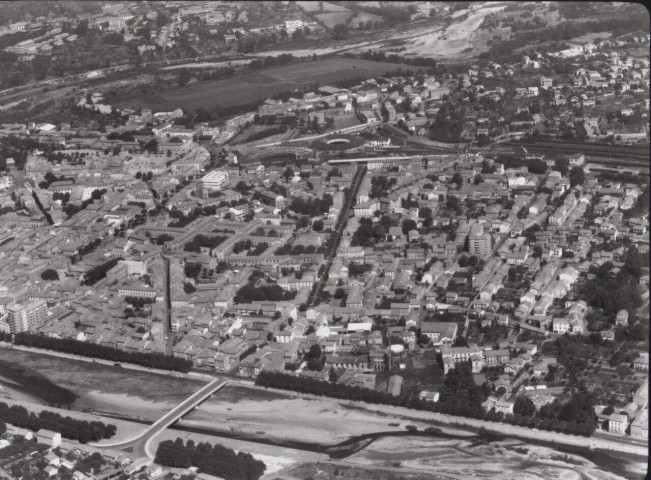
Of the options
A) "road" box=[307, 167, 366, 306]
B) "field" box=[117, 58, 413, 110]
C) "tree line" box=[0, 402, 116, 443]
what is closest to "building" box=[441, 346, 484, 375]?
"road" box=[307, 167, 366, 306]

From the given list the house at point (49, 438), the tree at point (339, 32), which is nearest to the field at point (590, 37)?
the tree at point (339, 32)

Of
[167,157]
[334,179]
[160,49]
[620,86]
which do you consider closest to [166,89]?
[160,49]

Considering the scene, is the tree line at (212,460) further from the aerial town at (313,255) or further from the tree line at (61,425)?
the tree line at (61,425)

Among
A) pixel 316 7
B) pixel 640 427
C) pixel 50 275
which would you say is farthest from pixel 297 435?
pixel 316 7

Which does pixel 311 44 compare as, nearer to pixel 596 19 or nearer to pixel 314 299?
pixel 596 19

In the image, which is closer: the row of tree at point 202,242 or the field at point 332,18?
the row of tree at point 202,242

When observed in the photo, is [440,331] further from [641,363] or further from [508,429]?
[508,429]
